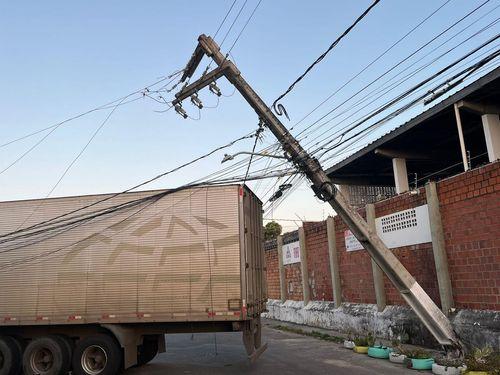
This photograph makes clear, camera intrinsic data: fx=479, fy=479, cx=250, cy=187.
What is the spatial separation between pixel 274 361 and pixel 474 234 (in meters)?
5.06

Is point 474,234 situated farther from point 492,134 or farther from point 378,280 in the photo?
point 378,280

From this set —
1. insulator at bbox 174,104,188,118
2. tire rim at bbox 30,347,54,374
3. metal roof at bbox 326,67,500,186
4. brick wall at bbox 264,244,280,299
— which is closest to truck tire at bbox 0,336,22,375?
tire rim at bbox 30,347,54,374

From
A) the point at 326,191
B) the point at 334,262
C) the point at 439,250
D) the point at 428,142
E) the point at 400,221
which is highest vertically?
the point at 428,142

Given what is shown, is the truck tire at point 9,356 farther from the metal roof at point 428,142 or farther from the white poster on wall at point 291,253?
the white poster on wall at point 291,253

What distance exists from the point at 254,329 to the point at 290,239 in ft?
37.0

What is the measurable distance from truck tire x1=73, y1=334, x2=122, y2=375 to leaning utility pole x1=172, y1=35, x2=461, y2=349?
525cm

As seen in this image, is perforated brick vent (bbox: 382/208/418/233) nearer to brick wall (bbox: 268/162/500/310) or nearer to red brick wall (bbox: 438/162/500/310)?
brick wall (bbox: 268/162/500/310)

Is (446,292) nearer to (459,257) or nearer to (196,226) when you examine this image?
(459,257)

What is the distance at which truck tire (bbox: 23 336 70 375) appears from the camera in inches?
364

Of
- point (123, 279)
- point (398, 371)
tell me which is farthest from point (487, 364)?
point (123, 279)

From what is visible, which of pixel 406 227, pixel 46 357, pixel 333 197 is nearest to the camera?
pixel 46 357

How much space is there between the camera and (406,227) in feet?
40.1

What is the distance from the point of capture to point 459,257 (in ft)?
34.1

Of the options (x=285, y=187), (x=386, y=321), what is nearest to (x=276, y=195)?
(x=285, y=187)
